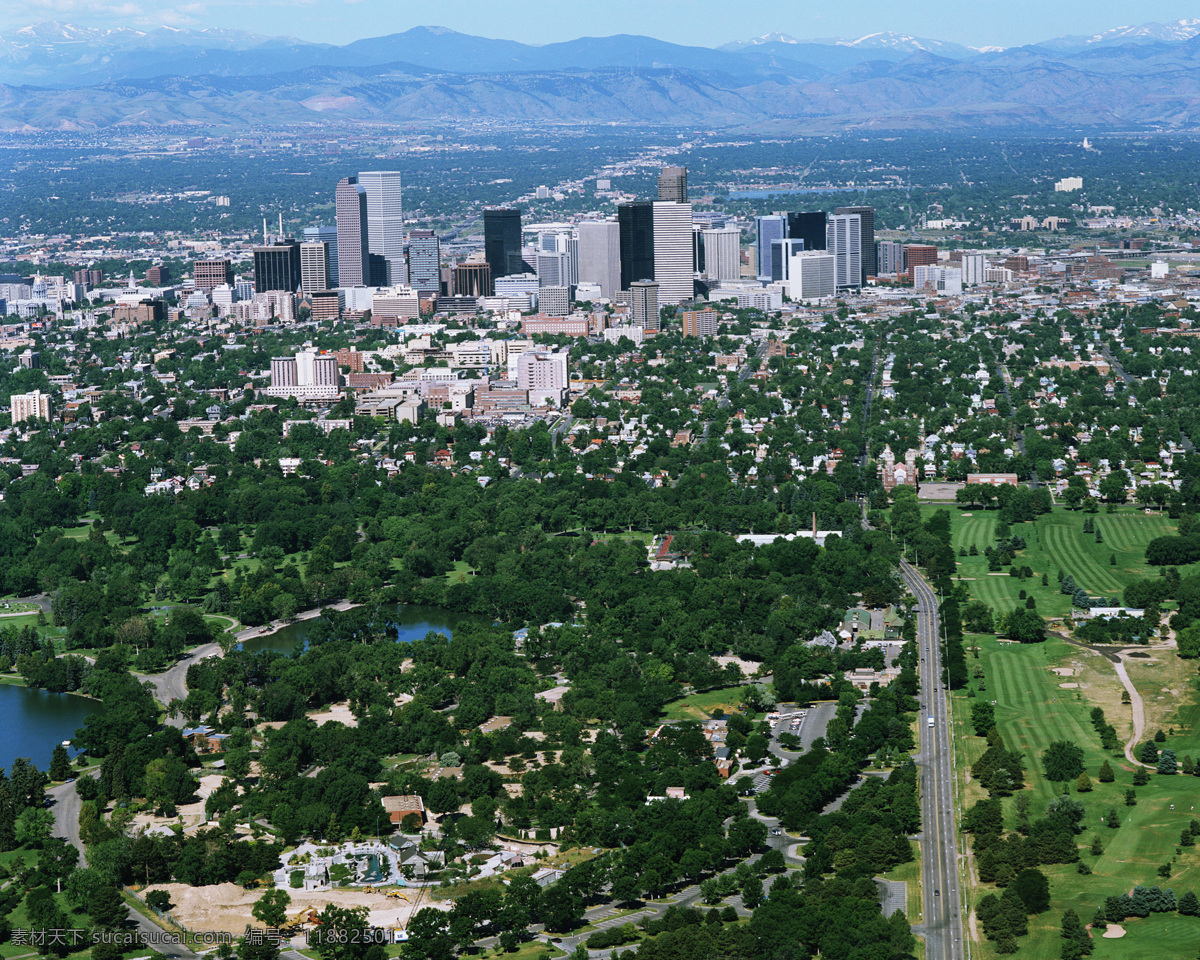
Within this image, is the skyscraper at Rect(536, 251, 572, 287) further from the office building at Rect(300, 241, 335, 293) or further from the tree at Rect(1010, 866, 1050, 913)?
the tree at Rect(1010, 866, 1050, 913)

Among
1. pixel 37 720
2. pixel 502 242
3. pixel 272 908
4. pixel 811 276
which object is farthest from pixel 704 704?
pixel 502 242

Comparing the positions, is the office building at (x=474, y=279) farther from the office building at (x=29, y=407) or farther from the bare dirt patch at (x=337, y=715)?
the bare dirt patch at (x=337, y=715)

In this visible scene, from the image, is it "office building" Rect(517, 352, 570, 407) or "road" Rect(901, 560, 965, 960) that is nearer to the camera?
"road" Rect(901, 560, 965, 960)

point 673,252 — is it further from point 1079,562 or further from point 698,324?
point 1079,562

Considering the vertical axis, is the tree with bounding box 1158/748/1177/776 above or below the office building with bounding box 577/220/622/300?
below

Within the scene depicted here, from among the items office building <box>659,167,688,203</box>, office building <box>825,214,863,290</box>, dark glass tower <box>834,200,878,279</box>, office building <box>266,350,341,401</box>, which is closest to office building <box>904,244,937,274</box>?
dark glass tower <box>834,200,878,279</box>

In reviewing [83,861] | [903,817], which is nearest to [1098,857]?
[903,817]
